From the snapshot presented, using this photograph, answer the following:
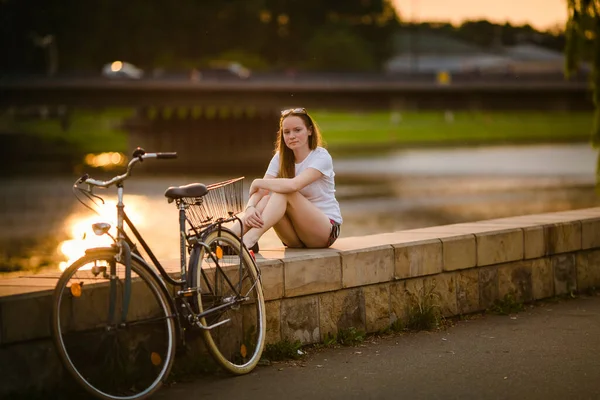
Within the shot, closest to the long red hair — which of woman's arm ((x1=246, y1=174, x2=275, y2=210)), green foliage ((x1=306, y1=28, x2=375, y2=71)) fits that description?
woman's arm ((x1=246, y1=174, x2=275, y2=210))

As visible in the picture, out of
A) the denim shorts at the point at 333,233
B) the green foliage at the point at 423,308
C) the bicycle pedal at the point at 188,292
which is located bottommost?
the green foliage at the point at 423,308

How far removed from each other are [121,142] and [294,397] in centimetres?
5656

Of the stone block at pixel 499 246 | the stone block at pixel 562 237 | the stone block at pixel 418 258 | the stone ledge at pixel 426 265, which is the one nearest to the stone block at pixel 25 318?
the stone ledge at pixel 426 265

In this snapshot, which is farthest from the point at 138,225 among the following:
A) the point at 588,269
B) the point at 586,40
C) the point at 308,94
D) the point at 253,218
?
the point at 308,94

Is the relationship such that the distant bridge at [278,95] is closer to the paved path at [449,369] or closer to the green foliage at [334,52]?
the paved path at [449,369]

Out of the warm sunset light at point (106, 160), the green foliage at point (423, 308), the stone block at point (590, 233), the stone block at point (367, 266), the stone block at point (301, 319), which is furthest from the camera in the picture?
the warm sunset light at point (106, 160)

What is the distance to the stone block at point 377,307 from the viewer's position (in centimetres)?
691

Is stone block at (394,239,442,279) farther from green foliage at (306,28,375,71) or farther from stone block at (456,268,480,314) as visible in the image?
green foliage at (306,28,375,71)

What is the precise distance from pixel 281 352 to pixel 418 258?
51.5 inches

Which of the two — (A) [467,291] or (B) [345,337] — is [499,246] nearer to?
(A) [467,291]

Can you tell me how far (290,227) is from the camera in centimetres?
714

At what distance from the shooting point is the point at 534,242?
8.00m

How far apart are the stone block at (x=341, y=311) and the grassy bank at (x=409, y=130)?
47311mm

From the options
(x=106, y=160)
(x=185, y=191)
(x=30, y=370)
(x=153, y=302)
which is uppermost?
(x=185, y=191)
